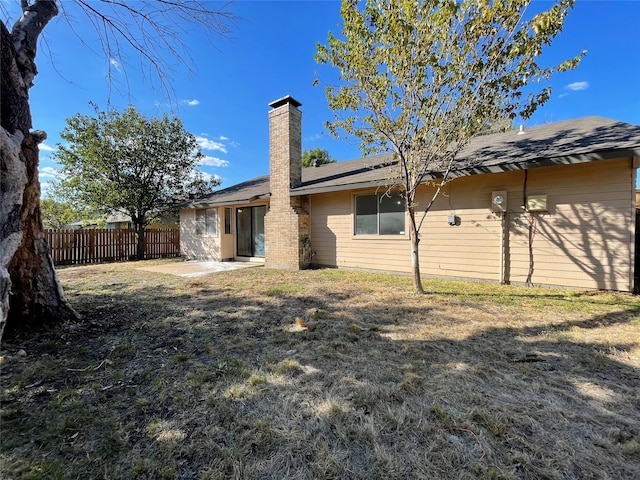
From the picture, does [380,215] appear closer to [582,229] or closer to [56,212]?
[582,229]

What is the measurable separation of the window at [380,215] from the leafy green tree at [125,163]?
10.1 metres

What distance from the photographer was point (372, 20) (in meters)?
4.77

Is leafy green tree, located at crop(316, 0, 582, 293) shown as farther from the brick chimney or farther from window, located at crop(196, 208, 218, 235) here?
window, located at crop(196, 208, 218, 235)

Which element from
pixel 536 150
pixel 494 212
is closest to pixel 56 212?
pixel 494 212

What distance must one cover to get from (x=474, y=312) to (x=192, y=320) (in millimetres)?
4221

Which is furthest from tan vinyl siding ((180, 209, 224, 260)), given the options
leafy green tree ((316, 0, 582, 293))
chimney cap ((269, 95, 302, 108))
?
leafy green tree ((316, 0, 582, 293))

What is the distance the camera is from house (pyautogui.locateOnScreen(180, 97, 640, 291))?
5.30 meters

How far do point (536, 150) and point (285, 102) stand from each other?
21.9 ft

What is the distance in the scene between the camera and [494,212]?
6383mm

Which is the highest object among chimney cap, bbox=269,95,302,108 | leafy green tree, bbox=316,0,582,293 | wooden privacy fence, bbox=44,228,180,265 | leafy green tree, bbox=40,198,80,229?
chimney cap, bbox=269,95,302,108

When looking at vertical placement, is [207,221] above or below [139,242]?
above

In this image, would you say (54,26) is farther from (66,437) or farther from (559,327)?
(559,327)

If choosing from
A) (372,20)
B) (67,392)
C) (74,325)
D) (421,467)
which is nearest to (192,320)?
(74,325)

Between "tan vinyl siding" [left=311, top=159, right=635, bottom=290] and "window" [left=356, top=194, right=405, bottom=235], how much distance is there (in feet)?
0.82
